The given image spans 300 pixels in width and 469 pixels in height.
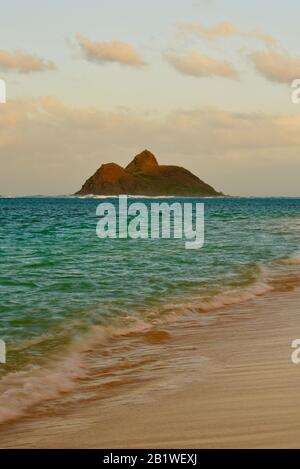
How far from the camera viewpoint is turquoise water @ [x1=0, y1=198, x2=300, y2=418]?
10211mm

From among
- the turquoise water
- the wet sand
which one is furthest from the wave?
the wet sand

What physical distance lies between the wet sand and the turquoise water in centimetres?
181

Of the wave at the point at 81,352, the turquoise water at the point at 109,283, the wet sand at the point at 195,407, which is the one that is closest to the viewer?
the wet sand at the point at 195,407

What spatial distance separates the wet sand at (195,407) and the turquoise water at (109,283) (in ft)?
5.95

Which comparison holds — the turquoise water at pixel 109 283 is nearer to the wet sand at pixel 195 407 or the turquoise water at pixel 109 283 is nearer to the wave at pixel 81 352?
the wave at pixel 81 352

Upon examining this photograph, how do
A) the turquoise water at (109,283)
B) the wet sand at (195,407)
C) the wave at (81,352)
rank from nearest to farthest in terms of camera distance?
1. the wet sand at (195,407)
2. the wave at (81,352)
3. the turquoise water at (109,283)

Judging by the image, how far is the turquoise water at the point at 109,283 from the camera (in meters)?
10.2

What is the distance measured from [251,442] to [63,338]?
521 cm

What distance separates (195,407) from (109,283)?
9.57 m

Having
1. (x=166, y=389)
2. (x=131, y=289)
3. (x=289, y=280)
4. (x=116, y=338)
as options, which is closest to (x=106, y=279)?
(x=131, y=289)

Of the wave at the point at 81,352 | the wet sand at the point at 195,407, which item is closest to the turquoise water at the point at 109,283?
the wave at the point at 81,352

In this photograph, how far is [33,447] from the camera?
5.20 metres

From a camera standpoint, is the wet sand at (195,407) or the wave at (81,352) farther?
the wave at (81,352)

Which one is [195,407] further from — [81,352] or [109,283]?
[109,283]
